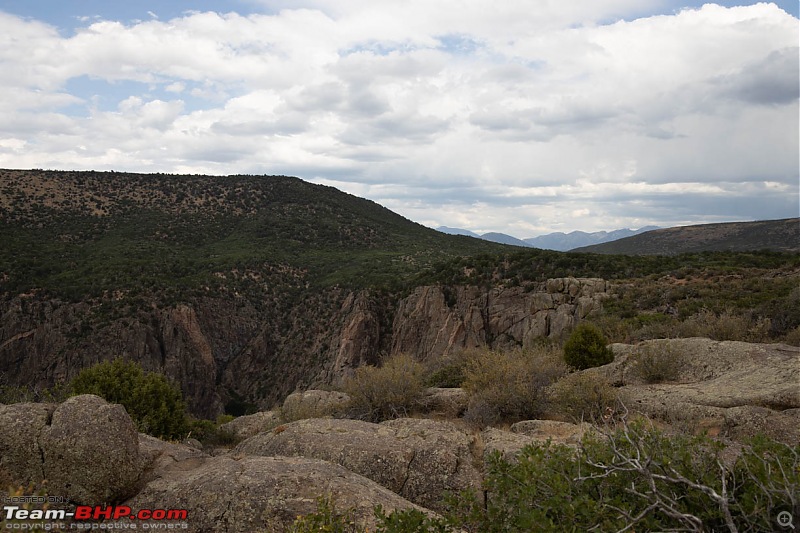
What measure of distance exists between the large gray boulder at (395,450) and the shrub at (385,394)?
2660 mm

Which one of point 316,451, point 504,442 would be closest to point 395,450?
point 316,451

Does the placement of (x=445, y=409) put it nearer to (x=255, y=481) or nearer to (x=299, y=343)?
(x=255, y=481)

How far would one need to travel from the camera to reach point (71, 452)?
6.13m

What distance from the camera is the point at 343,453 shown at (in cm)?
781

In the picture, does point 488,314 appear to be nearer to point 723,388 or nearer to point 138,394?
point 723,388

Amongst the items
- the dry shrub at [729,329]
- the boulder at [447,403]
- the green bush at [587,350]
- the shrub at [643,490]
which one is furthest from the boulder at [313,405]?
the dry shrub at [729,329]

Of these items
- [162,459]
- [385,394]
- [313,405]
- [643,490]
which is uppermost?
[643,490]

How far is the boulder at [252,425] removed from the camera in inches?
509

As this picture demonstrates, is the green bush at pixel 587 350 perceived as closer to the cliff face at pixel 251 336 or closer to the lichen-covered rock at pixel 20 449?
the cliff face at pixel 251 336

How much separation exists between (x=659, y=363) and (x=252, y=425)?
1117cm

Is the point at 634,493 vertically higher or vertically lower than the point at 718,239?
lower

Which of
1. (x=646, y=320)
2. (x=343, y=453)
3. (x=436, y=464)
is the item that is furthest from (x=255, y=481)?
(x=646, y=320)

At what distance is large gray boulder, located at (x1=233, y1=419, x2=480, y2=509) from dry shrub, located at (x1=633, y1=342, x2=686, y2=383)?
18.6 feet

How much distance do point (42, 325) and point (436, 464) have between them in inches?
1387
